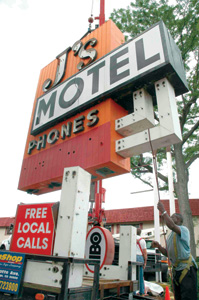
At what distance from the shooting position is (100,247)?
389 centimetres

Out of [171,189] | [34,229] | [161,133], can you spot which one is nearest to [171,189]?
[171,189]

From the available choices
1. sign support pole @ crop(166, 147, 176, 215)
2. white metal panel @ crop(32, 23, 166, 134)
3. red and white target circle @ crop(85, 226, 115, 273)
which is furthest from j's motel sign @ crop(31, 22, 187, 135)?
sign support pole @ crop(166, 147, 176, 215)

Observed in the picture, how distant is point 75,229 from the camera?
2.31 metres

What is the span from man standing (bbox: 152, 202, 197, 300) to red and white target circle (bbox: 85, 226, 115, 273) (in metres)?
0.98

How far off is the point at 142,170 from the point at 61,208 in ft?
45.4

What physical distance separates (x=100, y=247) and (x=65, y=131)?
2322 millimetres

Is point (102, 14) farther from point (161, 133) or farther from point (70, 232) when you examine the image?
point (70, 232)

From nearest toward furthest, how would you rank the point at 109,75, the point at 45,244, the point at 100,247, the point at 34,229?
1. the point at 45,244
2. the point at 34,229
3. the point at 100,247
4. the point at 109,75

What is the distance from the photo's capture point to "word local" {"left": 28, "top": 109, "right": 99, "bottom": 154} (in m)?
4.29

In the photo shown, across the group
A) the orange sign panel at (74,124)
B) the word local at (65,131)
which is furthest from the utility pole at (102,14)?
the word local at (65,131)

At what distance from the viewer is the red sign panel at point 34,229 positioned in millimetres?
2480

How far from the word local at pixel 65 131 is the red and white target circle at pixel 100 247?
6.29 feet

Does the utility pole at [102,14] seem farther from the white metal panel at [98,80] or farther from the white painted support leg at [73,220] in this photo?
the white painted support leg at [73,220]

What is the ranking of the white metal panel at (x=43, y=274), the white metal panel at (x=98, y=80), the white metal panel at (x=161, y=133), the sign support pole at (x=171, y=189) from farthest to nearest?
1. the sign support pole at (x=171, y=189)
2. the white metal panel at (x=98, y=80)
3. the white metal panel at (x=161, y=133)
4. the white metal panel at (x=43, y=274)
